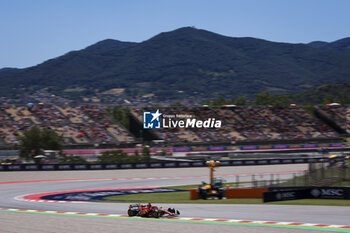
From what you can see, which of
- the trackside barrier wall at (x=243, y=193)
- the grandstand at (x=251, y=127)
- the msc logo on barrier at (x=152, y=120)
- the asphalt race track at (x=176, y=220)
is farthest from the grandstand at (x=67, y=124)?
the trackside barrier wall at (x=243, y=193)

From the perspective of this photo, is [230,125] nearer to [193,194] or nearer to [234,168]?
[234,168]

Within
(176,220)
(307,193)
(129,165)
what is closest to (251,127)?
(129,165)

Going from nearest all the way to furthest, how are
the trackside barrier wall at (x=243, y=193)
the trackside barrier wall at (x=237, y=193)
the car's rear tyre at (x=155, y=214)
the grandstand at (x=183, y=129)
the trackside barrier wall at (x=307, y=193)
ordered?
the car's rear tyre at (x=155, y=214) < the trackside barrier wall at (x=307, y=193) < the trackside barrier wall at (x=243, y=193) < the trackside barrier wall at (x=237, y=193) < the grandstand at (x=183, y=129)

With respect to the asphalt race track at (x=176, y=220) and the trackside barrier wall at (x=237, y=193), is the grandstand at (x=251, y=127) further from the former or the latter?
the asphalt race track at (x=176, y=220)

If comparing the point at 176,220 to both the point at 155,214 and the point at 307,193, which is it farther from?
the point at 307,193

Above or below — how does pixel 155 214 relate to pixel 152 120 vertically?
below

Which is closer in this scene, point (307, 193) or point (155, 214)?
point (155, 214)

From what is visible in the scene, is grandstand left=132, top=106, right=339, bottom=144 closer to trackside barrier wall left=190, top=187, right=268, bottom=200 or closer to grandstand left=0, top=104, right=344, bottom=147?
grandstand left=0, top=104, right=344, bottom=147

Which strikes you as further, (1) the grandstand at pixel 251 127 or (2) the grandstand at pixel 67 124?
(1) the grandstand at pixel 251 127

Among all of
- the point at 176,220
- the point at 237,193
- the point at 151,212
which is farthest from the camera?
the point at 237,193

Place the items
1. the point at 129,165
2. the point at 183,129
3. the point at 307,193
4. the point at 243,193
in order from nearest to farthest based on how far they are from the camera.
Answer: the point at 307,193
the point at 243,193
the point at 129,165
the point at 183,129

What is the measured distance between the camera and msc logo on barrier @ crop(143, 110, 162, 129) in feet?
227

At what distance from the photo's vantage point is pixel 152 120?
69.8 meters

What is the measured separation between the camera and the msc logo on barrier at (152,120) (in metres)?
69.1
